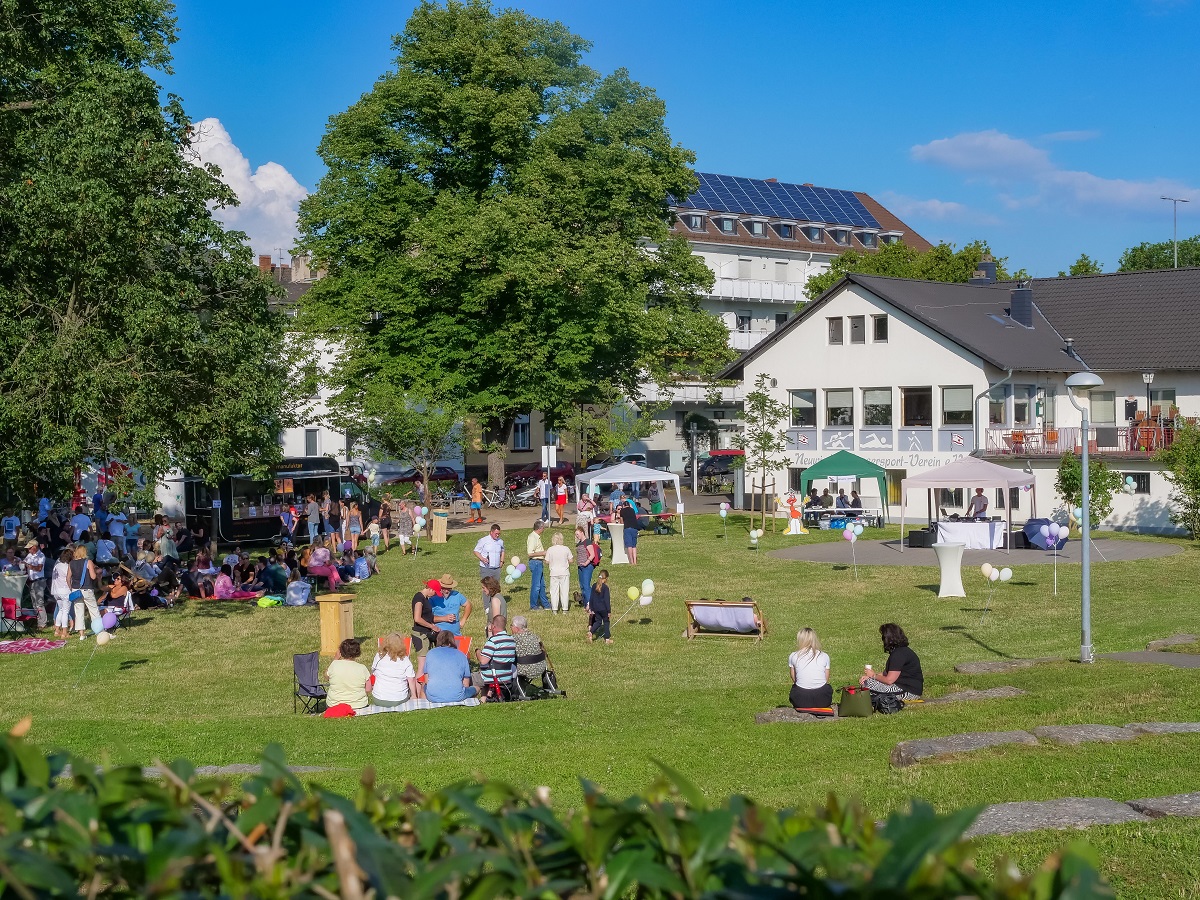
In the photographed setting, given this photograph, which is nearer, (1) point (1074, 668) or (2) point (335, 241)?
(1) point (1074, 668)

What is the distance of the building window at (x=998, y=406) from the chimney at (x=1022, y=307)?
5.35 m

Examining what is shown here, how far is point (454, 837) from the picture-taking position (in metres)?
2.73

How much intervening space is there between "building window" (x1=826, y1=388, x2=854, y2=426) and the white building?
0.04m

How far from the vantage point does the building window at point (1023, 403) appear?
43.3 meters

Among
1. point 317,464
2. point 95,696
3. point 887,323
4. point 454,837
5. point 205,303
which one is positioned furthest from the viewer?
point 887,323

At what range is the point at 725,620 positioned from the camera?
21391 mm

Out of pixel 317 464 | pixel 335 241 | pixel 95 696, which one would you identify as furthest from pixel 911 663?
pixel 335 241

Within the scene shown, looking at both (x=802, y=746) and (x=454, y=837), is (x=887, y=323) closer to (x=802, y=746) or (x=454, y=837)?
(x=802, y=746)

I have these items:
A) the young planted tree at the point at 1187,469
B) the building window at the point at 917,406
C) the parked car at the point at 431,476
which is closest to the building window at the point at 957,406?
the building window at the point at 917,406

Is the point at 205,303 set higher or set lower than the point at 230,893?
higher

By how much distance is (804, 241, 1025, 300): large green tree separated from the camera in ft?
209

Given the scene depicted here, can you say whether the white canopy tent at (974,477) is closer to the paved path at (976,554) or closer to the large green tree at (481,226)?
the paved path at (976,554)

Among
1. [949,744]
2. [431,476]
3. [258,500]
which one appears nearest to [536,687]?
[949,744]

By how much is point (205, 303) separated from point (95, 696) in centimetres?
1021
